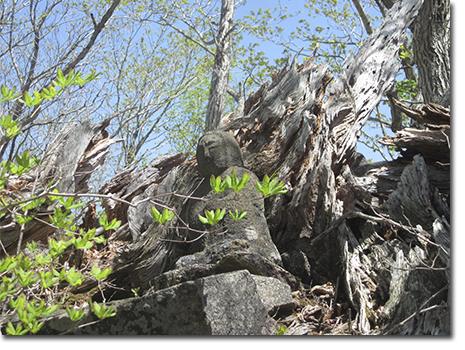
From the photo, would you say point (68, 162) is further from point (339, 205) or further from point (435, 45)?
point (435, 45)

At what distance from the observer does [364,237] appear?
4191 millimetres

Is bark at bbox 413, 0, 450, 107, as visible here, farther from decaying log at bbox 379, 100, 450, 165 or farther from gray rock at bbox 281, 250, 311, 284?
gray rock at bbox 281, 250, 311, 284

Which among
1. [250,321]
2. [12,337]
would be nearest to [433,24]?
[250,321]

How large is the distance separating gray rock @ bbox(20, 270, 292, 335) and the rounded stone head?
61.9 inches

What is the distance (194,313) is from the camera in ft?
9.40

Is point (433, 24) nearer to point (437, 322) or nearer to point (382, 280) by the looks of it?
point (382, 280)

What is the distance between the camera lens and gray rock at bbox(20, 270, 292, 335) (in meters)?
2.81

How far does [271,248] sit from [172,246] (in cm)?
116

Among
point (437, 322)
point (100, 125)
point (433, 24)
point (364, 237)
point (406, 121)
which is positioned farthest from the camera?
point (406, 121)

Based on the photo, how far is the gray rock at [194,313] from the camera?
9.21ft

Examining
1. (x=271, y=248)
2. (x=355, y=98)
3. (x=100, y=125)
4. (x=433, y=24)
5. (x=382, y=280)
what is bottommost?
(x=382, y=280)

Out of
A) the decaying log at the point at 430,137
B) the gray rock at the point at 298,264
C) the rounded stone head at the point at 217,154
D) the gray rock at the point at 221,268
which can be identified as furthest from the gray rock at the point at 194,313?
the decaying log at the point at 430,137

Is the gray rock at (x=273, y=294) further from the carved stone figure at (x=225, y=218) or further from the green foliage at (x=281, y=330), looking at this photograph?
the carved stone figure at (x=225, y=218)

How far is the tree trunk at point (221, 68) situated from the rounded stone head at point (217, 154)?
399 centimetres
